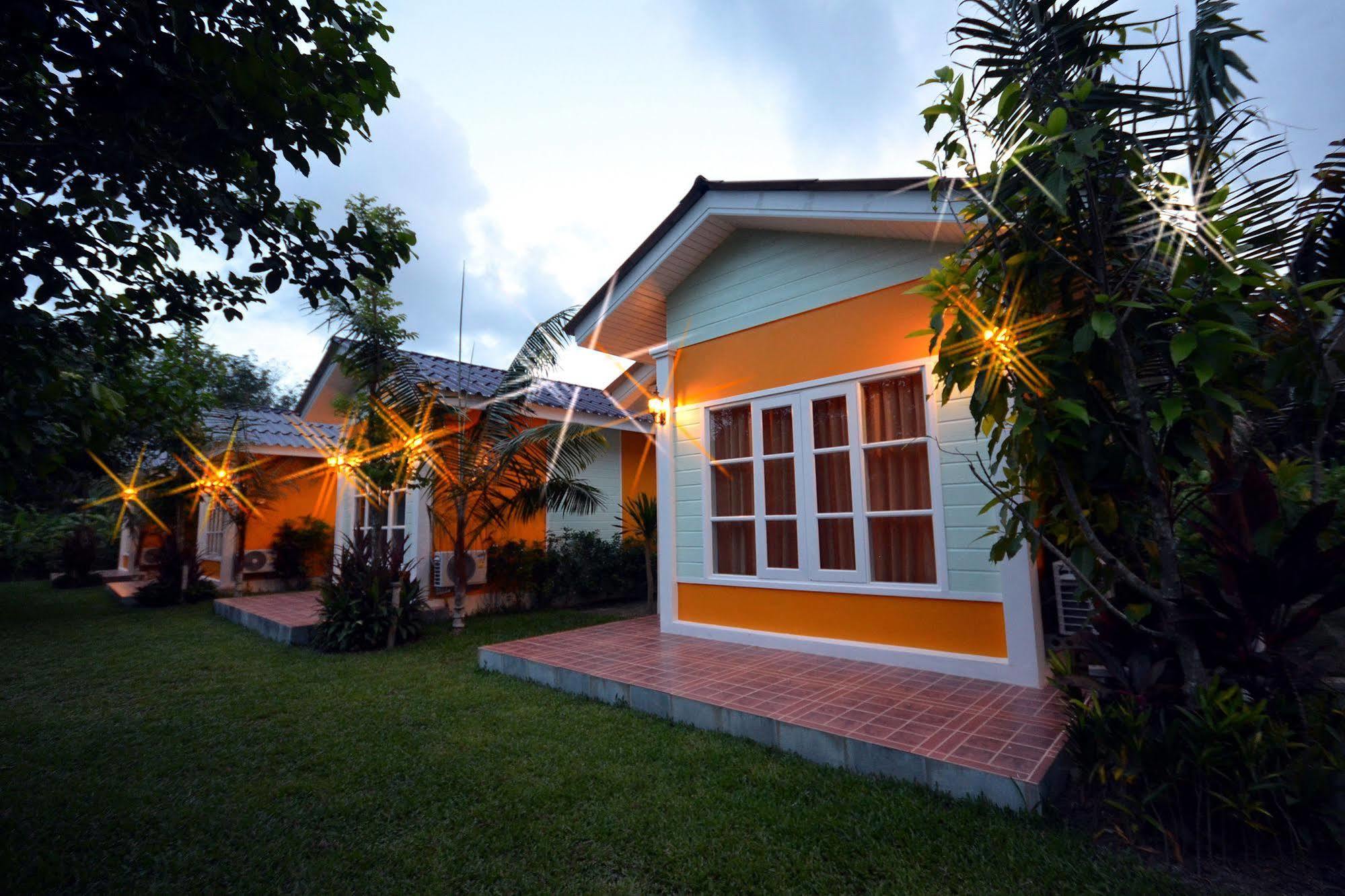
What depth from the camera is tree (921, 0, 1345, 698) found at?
2.66 metres

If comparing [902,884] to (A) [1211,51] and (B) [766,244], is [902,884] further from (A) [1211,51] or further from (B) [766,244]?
(B) [766,244]

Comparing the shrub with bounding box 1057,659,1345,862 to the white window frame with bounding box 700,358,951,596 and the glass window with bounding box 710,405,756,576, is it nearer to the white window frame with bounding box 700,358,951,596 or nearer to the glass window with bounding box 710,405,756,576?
the white window frame with bounding box 700,358,951,596

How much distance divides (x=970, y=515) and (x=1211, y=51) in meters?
3.14

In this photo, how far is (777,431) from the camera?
20.5 feet

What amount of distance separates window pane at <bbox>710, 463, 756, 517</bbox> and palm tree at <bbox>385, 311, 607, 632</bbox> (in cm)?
219

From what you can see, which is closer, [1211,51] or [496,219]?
[1211,51]

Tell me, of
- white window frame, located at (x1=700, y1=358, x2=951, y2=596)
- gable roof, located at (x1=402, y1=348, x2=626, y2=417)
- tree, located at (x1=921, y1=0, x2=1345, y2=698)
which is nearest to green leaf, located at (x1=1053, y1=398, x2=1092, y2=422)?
tree, located at (x1=921, y1=0, x2=1345, y2=698)

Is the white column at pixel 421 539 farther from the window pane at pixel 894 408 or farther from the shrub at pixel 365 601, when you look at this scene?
the window pane at pixel 894 408

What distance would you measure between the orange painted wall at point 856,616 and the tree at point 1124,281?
58.9 inches

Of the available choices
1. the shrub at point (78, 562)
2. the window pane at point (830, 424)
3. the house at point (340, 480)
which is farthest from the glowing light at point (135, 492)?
the window pane at point (830, 424)

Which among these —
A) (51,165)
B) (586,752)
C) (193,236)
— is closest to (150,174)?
(51,165)

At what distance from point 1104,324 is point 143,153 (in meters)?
4.04

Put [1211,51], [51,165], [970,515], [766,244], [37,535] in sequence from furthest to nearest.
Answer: [766,244], [970,515], [37,535], [1211,51], [51,165]

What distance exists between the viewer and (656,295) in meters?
7.27
